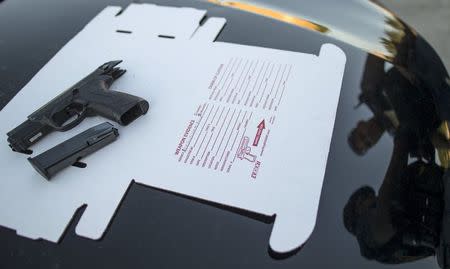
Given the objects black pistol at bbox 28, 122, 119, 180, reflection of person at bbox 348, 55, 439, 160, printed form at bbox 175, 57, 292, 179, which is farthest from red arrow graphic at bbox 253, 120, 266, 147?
black pistol at bbox 28, 122, 119, 180

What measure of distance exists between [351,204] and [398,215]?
0.25 feet

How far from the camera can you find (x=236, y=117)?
749mm

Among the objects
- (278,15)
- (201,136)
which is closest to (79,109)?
(201,136)

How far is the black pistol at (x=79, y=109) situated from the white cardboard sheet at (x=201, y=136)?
0.06ft

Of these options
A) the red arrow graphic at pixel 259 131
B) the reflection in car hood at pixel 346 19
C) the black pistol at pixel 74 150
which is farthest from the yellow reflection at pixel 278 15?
the black pistol at pixel 74 150

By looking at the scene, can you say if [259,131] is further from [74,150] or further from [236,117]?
[74,150]

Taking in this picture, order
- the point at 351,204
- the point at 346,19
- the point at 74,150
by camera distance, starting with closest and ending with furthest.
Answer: the point at 351,204, the point at 74,150, the point at 346,19

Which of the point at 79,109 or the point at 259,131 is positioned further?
the point at 79,109

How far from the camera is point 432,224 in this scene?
0.61 m

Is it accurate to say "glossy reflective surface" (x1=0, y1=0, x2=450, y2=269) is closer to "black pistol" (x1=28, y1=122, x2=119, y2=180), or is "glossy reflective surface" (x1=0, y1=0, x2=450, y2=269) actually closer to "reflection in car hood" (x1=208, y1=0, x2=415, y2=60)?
"reflection in car hood" (x1=208, y1=0, x2=415, y2=60)

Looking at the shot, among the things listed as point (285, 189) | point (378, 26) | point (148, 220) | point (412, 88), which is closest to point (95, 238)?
point (148, 220)

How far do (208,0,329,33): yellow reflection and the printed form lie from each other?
13cm

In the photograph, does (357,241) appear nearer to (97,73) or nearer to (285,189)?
(285,189)

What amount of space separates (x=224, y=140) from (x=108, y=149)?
214 mm
